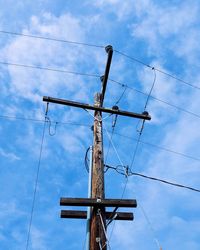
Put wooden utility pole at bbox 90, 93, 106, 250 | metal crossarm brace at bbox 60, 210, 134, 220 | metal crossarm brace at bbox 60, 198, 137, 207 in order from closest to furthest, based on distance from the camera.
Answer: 1. wooden utility pole at bbox 90, 93, 106, 250
2. metal crossarm brace at bbox 60, 198, 137, 207
3. metal crossarm brace at bbox 60, 210, 134, 220

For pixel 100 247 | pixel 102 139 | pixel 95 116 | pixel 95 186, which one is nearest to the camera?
pixel 100 247

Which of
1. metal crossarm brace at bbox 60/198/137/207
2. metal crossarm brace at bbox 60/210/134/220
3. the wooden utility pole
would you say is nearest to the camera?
the wooden utility pole

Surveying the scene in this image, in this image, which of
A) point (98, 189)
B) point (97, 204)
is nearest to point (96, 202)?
point (97, 204)

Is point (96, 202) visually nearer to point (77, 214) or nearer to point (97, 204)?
point (97, 204)

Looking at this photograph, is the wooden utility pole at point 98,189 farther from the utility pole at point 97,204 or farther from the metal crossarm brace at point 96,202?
the metal crossarm brace at point 96,202

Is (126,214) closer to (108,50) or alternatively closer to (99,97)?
(99,97)

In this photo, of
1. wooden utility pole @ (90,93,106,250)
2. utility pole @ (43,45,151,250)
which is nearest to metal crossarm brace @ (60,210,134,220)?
utility pole @ (43,45,151,250)

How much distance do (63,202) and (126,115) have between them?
3.18 meters

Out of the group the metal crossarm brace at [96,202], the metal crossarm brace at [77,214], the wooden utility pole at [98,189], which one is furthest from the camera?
the metal crossarm brace at [77,214]

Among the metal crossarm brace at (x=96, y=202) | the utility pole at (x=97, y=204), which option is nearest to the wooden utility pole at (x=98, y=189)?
the utility pole at (x=97, y=204)

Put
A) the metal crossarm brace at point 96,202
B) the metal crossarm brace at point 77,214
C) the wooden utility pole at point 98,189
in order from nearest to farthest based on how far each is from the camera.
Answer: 1. the wooden utility pole at point 98,189
2. the metal crossarm brace at point 96,202
3. the metal crossarm brace at point 77,214

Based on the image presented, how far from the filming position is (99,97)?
868 cm

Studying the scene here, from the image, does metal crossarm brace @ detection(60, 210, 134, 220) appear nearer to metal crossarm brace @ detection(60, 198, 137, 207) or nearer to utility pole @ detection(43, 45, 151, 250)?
utility pole @ detection(43, 45, 151, 250)

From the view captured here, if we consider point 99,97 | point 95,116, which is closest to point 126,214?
point 95,116
